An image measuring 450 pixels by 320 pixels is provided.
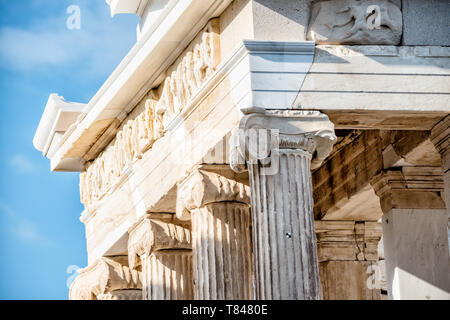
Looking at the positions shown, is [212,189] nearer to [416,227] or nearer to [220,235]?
[220,235]

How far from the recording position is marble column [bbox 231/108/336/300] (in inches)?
1005

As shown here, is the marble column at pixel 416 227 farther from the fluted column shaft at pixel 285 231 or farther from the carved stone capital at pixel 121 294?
the carved stone capital at pixel 121 294

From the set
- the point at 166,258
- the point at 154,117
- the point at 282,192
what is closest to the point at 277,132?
the point at 282,192

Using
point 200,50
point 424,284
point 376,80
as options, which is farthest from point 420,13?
point 424,284

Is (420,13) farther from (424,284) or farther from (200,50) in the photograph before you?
(424,284)

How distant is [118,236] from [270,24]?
8.06 metres

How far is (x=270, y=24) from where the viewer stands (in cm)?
2653

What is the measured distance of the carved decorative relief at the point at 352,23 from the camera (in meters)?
26.6

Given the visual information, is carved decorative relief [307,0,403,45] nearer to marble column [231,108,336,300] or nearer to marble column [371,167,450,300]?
marble column [231,108,336,300]

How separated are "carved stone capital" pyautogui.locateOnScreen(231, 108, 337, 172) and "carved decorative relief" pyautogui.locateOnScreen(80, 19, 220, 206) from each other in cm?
214

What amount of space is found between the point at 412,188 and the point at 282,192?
542 cm

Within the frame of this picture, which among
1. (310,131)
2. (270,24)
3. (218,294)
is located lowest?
(218,294)

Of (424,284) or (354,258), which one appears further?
(354,258)

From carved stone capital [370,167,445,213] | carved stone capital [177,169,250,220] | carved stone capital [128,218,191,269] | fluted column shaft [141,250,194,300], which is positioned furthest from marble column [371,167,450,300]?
fluted column shaft [141,250,194,300]
